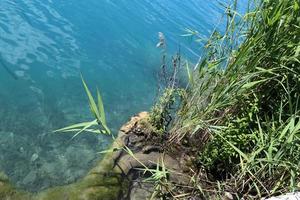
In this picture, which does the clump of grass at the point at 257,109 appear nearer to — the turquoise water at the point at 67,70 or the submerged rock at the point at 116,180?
the submerged rock at the point at 116,180

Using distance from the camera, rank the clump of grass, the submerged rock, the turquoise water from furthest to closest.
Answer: the turquoise water → the submerged rock → the clump of grass

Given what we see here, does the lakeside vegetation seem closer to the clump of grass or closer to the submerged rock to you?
the clump of grass

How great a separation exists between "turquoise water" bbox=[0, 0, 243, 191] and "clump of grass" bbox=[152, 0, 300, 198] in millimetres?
1929

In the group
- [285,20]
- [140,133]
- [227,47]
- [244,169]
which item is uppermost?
[285,20]

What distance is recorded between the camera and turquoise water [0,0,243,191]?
17.7ft

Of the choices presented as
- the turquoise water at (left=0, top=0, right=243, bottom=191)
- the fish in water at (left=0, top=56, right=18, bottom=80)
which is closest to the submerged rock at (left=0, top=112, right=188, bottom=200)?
the turquoise water at (left=0, top=0, right=243, bottom=191)

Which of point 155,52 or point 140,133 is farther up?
point 140,133

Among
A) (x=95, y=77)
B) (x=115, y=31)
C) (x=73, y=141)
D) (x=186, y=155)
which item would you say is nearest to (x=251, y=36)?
(x=186, y=155)

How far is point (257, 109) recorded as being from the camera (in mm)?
4090

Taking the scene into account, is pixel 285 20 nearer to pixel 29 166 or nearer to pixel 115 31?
pixel 29 166

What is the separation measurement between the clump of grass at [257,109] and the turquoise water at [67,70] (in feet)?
6.33

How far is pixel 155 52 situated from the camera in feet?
33.9

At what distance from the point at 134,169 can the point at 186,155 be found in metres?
0.68

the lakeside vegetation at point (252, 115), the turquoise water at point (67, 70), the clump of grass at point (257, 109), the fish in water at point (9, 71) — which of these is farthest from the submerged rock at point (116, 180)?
the fish in water at point (9, 71)
